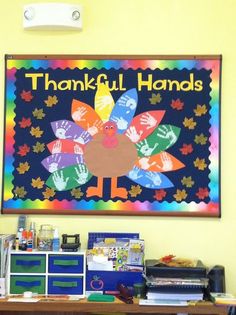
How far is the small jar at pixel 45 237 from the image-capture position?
8.32ft

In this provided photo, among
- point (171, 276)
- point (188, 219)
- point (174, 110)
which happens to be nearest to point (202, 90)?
point (174, 110)

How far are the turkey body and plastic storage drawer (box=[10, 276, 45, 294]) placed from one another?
24.5 inches

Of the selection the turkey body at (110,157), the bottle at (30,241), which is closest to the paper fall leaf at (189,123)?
the turkey body at (110,157)

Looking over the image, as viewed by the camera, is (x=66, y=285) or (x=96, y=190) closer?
(x=66, y=285)

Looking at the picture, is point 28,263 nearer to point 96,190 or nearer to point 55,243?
point 55,243

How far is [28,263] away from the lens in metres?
2.47

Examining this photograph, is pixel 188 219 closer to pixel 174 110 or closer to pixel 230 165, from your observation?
pixel 230 165

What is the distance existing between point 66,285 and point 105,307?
0.85ft

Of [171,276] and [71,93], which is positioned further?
[71,93]

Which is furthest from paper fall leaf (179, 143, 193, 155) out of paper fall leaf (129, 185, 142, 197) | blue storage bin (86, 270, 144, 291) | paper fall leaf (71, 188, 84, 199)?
blue storage bin (86, 270, 144, 291)

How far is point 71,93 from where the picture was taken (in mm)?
2725

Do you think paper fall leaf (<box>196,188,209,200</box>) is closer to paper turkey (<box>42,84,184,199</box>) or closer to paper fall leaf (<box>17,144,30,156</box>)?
paper turkey (<box>42,84,184,199</box>)

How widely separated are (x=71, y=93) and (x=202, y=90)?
712 millimetres
